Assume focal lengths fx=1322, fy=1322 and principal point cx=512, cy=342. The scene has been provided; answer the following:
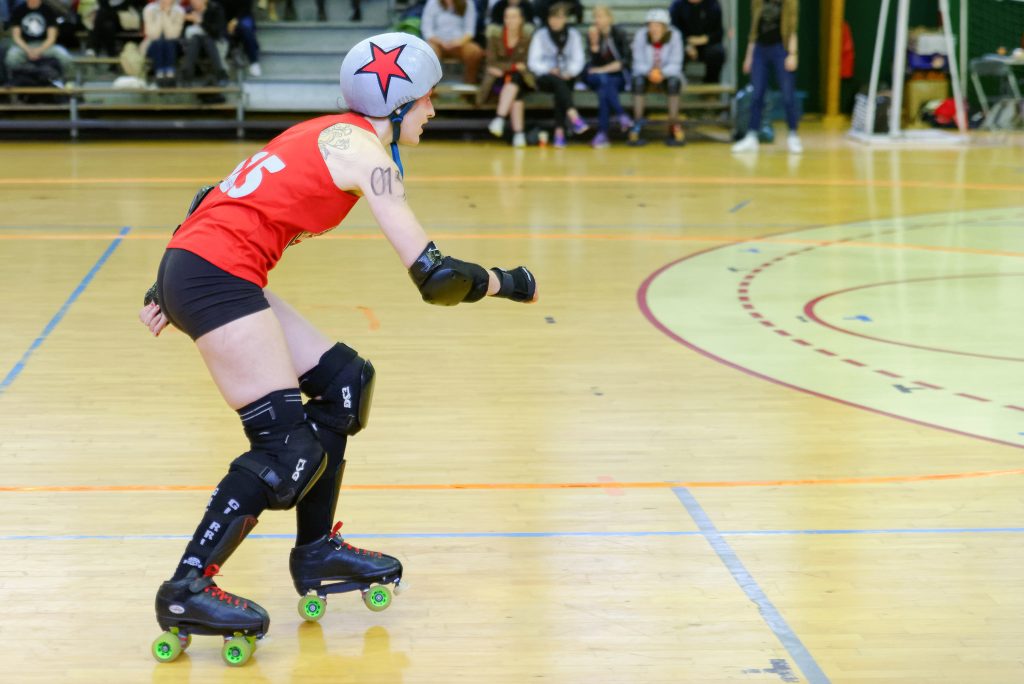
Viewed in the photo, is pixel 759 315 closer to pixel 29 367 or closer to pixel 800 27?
pixel 29 367

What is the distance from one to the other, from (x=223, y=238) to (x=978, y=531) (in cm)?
228

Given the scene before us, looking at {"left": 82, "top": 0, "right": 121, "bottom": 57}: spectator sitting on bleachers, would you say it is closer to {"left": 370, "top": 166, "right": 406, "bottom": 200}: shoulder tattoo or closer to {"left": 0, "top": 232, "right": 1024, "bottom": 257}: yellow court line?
{"left": 0, "top": 232, "right": 1024, "bottom": 257}: yellow court line

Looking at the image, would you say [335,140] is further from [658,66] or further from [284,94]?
[284,94]

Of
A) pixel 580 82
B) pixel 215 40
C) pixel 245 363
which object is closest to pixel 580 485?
pixel 245 363

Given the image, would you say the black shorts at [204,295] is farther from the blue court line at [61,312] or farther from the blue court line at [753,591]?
the blue court line at [61,312]

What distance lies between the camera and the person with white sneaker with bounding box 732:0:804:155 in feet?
44.3

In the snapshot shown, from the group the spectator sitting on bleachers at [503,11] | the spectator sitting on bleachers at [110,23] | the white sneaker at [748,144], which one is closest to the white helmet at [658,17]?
the spectator sitting on bleachers at [503,11]

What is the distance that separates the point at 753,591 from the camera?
3.37 metres

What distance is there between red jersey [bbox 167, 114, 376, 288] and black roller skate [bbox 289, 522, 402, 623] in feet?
2.24

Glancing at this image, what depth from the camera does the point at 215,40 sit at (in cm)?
1484

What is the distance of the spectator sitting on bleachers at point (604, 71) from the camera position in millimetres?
14180

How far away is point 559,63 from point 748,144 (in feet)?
7.21

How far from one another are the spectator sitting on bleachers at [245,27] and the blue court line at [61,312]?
6.34 m

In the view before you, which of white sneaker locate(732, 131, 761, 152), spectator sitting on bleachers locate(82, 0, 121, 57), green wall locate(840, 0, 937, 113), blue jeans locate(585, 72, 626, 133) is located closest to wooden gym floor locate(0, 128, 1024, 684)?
white sneaker locate(732, 131, 761, 152)
